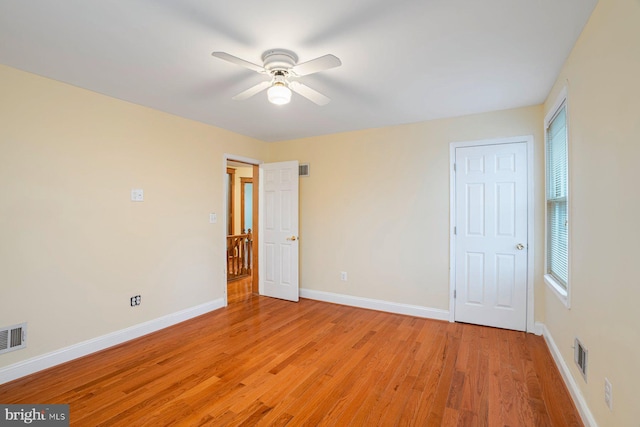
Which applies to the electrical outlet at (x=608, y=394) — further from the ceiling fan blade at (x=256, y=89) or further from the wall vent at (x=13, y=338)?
the wall vent at (x=13, y=338)

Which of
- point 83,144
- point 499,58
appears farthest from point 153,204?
point 499,58

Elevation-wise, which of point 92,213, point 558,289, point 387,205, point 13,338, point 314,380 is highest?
point 387,205

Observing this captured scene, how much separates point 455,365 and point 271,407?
161 centimetres

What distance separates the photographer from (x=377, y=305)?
4031 millimetres

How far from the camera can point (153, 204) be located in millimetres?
3309

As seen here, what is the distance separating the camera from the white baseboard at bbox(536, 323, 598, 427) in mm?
1761

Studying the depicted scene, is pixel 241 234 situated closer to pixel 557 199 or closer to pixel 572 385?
pixel 557 199

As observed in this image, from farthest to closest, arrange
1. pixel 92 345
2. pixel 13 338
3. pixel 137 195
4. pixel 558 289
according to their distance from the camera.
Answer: pixel 137 195 → pixel 92 345 → pixel 558 289 → pixel 13 338

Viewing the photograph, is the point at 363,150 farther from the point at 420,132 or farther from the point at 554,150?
the point at 554,150

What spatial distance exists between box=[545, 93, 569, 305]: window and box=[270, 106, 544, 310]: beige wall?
7.0 inches

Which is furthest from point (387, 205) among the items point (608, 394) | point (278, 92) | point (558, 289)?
point (608, 394)

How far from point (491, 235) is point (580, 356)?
160 centimetres

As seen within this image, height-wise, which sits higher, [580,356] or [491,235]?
[491,235]

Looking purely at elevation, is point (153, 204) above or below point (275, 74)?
below
